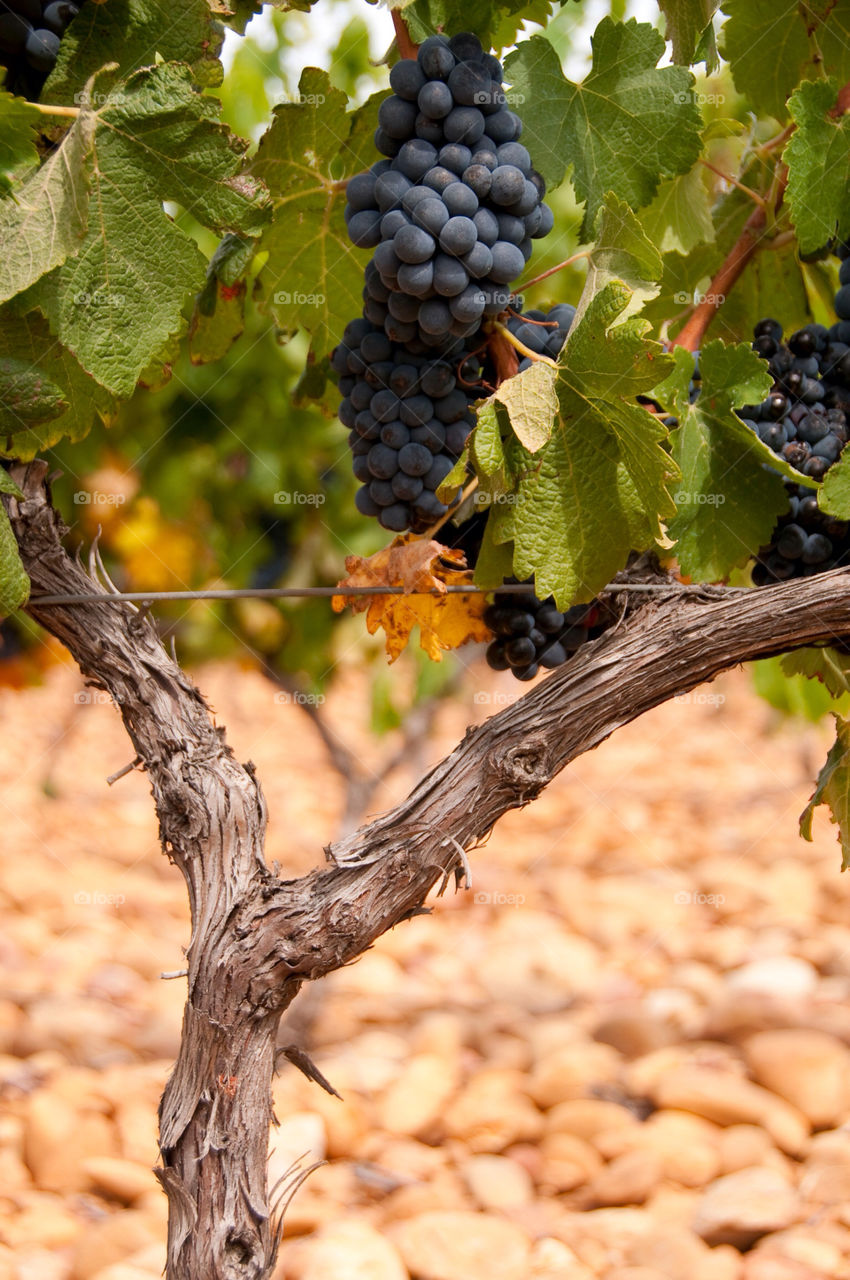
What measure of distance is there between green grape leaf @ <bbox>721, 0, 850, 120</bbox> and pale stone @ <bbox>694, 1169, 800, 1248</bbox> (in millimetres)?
2146

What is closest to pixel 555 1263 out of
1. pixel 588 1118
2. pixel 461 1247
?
pixel 461 1247

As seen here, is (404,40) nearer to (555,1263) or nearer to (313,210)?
(313,210)

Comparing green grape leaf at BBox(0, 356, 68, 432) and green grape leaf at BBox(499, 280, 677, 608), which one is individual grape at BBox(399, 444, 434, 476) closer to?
green grape leaf at BBox(499, 280, 677, 608)

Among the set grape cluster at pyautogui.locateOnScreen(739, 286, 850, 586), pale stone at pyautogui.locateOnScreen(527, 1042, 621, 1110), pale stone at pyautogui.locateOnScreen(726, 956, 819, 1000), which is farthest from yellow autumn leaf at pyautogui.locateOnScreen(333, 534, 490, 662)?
pale stone at pyautogui.locateOnScreen(726, 956, 819, 1000)

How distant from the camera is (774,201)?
1.38 m

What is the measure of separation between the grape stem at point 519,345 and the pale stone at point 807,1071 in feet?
7.90

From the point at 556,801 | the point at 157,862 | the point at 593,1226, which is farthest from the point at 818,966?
the point at 157,862

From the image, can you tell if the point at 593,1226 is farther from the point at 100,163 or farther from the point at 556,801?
the point at 556,801

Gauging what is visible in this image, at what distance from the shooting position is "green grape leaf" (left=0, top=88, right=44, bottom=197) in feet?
3.12

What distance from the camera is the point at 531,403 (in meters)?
1.04

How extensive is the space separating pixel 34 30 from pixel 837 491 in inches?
36.4

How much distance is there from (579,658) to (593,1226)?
1.81m

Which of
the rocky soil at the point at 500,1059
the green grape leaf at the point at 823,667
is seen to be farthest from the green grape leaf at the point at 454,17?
the rocky soil at the point at 500,1059

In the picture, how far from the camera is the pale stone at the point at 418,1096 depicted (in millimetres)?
2926
